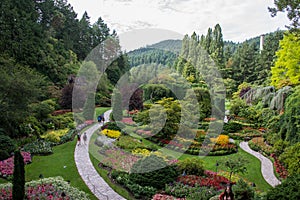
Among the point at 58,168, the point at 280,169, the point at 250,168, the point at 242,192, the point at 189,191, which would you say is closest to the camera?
the point at 242,192

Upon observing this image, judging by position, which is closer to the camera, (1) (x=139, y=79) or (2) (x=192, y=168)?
(2) (x=192, y=168)

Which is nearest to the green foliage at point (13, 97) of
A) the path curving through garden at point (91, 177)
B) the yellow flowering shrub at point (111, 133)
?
the path curving through garden at point (91, 177)

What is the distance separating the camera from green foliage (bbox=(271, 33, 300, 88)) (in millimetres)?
20062

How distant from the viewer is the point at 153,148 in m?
16.2

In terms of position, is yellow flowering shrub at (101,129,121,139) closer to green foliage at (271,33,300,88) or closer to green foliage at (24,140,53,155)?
green foliage at (24,140,53,155)

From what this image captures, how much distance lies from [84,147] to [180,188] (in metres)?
7.90

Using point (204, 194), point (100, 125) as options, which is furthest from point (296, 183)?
point (100, 125)

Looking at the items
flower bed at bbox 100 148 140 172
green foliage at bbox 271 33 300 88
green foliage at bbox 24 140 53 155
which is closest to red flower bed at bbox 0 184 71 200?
flower bed at bbox 100 148 140 172

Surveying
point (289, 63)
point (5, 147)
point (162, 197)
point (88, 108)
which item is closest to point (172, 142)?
point (162, 197)

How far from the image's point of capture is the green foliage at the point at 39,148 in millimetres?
14805

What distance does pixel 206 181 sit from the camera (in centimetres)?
1111

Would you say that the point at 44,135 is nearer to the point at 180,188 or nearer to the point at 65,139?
the point at 65,139

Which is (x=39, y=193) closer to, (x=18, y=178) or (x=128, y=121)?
(x=18, y=178)

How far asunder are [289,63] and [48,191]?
1939 centimetres
